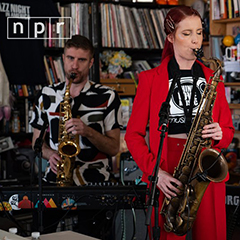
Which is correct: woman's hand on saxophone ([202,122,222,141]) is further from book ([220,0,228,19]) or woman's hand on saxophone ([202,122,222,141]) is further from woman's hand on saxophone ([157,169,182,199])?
book ([220,0,228,19])

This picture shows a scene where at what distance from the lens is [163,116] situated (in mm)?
1789

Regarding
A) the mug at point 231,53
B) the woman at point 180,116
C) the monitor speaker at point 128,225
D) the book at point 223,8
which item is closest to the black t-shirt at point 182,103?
the woman at point 180,116

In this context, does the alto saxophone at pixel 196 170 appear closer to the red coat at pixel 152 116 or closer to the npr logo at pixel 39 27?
the red coat at pixel 152 116

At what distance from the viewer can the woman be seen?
6.81ft

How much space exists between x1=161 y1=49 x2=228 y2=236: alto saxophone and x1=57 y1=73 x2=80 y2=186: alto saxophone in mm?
776

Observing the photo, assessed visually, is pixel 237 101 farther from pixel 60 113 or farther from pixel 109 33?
pixel 60 113

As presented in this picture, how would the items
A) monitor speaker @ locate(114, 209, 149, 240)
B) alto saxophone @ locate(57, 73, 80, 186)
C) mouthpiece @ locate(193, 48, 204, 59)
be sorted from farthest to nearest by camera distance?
1. alto saxophone @ locate(57, 73, 80, 186)
2. monitor speaker @ locate(114, 209, 149, 240)
3. mouthpiece @ locate(193, 48, 204, 59)

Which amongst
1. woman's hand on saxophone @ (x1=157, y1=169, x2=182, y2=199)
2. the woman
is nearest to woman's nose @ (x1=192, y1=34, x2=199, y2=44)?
the woman

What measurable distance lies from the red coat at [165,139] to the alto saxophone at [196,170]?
34 millimetres

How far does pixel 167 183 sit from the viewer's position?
6.70ft

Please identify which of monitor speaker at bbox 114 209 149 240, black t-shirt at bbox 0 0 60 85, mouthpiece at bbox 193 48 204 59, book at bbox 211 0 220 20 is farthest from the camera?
book at bbox 211 0 220 20

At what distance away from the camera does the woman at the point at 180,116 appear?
2.08m

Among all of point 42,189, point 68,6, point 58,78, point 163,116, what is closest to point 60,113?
point 42,189

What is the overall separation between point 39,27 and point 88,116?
1729mm
